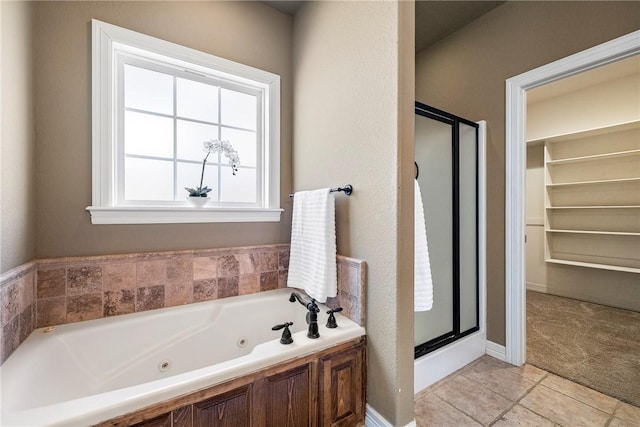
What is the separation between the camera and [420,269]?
137 centimetres

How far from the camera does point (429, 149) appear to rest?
1.83 meters

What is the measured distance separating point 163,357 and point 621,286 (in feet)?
15.0

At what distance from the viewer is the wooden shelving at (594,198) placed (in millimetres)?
2988

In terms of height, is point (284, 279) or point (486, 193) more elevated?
point (486, 193)

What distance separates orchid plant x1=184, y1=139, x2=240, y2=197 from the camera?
1734 mm

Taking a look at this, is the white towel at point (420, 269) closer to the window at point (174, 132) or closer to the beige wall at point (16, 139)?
the window at point (174, 132)

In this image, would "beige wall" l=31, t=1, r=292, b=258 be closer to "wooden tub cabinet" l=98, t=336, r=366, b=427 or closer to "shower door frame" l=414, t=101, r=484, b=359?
"wooden tub cabinet" l=98, t=336, r=366, b=427

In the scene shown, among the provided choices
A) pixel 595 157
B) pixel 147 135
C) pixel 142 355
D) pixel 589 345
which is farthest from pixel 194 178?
pixel 595 157

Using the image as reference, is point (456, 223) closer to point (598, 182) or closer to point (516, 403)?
point (516, 403)

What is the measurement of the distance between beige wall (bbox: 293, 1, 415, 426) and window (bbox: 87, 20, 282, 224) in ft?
2.10

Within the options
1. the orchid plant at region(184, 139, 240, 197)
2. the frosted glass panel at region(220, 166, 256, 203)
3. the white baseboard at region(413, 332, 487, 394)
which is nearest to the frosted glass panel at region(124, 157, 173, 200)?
the orchid plant at region(184, 139, 240, 197)

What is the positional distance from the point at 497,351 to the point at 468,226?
961 millimetres

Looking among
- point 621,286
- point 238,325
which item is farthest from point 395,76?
point 621,286

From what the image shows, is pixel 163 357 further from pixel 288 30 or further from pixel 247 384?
pixel 288 30
